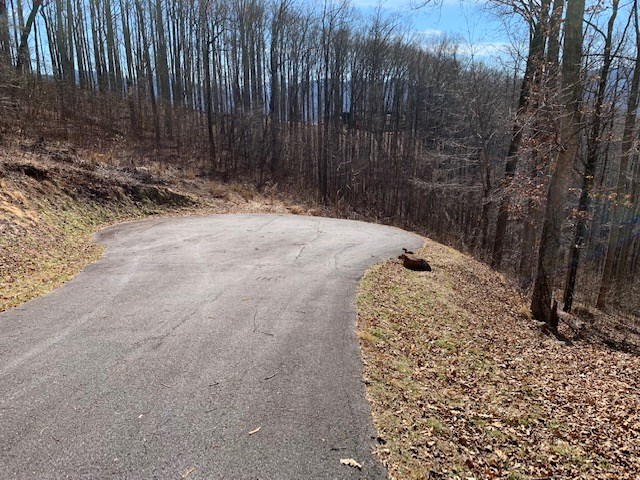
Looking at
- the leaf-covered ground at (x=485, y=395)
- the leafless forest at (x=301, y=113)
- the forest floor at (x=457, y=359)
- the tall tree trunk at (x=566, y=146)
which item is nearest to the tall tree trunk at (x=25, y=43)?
the leafless forest at (x=301, y=113)

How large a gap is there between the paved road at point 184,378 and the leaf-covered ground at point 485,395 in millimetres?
342

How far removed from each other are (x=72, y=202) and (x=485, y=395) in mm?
13411

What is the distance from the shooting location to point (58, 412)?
143 inches

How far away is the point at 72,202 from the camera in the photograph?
13.1 m

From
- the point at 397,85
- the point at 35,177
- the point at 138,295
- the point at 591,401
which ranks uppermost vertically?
the point at 397,85

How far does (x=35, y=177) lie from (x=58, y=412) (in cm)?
1161

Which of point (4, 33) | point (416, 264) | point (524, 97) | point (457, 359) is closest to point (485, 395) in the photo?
point (457, 359)

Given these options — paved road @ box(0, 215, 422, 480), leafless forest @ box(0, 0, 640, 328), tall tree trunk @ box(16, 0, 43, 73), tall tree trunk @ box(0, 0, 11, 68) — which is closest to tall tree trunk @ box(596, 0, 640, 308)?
leafless forest @ box(0, 0, 640, 328)

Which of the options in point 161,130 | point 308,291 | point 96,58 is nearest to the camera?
point 308,291

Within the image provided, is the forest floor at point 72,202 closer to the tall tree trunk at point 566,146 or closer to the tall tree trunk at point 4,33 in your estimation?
the tall tree trunk at point 4,33

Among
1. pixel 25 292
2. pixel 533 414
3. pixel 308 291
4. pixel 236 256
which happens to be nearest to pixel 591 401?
pixel 533 414

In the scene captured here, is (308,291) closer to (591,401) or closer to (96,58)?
(591,401)

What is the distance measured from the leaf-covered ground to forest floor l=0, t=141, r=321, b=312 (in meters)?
5.69

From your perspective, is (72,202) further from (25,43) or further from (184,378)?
(25,43)
